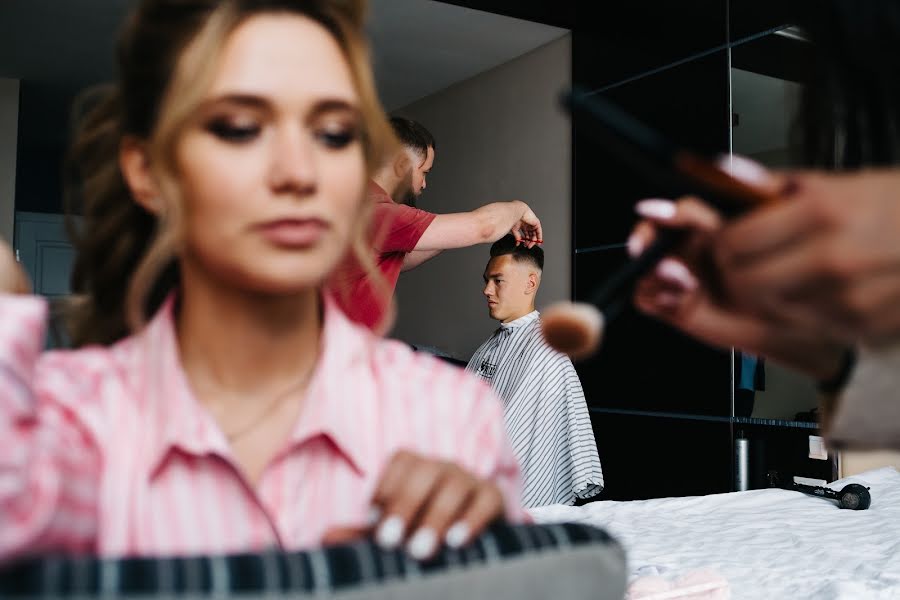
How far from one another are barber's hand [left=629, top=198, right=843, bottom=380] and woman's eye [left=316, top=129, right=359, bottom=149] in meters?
0.29

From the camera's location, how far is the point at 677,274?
0.64 metres

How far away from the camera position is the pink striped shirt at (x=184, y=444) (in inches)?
24.1

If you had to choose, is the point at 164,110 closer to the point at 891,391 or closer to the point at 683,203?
the point at 683,203

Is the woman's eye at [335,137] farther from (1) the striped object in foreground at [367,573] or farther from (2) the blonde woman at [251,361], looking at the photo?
(1) the striped object in foreground at [367,573]

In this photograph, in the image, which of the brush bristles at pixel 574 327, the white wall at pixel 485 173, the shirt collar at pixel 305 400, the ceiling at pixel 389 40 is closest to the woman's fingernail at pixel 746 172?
the brush bristles at pixel 574 327

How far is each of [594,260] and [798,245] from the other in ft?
13.8

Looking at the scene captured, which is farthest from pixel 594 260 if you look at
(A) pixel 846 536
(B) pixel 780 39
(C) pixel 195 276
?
(C) pixel 195 276

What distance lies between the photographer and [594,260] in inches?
183

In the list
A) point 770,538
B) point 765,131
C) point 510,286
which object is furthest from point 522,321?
point 770,538

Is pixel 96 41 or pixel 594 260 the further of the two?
pixel 96 41

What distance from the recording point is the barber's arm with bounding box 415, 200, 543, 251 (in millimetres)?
2201

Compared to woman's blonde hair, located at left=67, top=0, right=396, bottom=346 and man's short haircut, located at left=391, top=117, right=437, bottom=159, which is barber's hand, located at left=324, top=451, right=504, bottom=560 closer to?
woman's blonde hair, located at left=67, top=0, right=396, bottom=346

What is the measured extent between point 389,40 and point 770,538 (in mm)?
3669

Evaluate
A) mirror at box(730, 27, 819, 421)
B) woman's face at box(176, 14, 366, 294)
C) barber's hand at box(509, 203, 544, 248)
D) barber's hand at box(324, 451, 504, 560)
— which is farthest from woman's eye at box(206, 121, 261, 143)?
mirror at box(730, 27, 819, 421)
